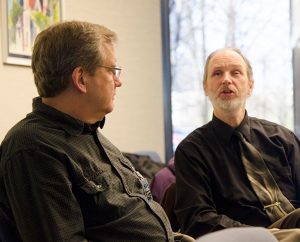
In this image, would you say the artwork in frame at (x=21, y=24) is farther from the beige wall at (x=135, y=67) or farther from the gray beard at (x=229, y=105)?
the gray beard at (x=229, y=105)

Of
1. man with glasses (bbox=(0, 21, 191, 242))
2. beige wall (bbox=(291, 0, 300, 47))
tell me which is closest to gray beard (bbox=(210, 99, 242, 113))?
man with glasses (bbox=(0, 21, 191, 242))

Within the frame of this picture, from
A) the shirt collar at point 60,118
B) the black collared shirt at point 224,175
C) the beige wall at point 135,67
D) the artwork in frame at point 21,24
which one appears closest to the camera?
the shirt collar at point 60,118

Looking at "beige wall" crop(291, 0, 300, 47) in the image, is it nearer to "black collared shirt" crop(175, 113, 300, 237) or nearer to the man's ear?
"black collared shirt" crop(175, 113, 300, 237)

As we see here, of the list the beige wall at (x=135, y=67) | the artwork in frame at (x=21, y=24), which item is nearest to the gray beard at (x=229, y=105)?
the artwork in frame at (x=21, y=24)

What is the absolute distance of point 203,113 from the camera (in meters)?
4.20

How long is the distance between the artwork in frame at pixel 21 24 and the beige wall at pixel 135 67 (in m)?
0.27

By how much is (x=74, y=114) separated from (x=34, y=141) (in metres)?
0.23

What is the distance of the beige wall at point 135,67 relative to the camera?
3.45 metres

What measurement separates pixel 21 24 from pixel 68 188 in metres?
1.46

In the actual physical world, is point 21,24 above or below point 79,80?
above

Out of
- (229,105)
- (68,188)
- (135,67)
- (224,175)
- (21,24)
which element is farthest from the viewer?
(135,67)

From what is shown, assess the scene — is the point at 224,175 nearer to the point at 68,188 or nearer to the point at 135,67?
the point at 68,188

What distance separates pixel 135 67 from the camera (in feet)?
12.5

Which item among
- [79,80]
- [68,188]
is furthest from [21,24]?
[68,188]
